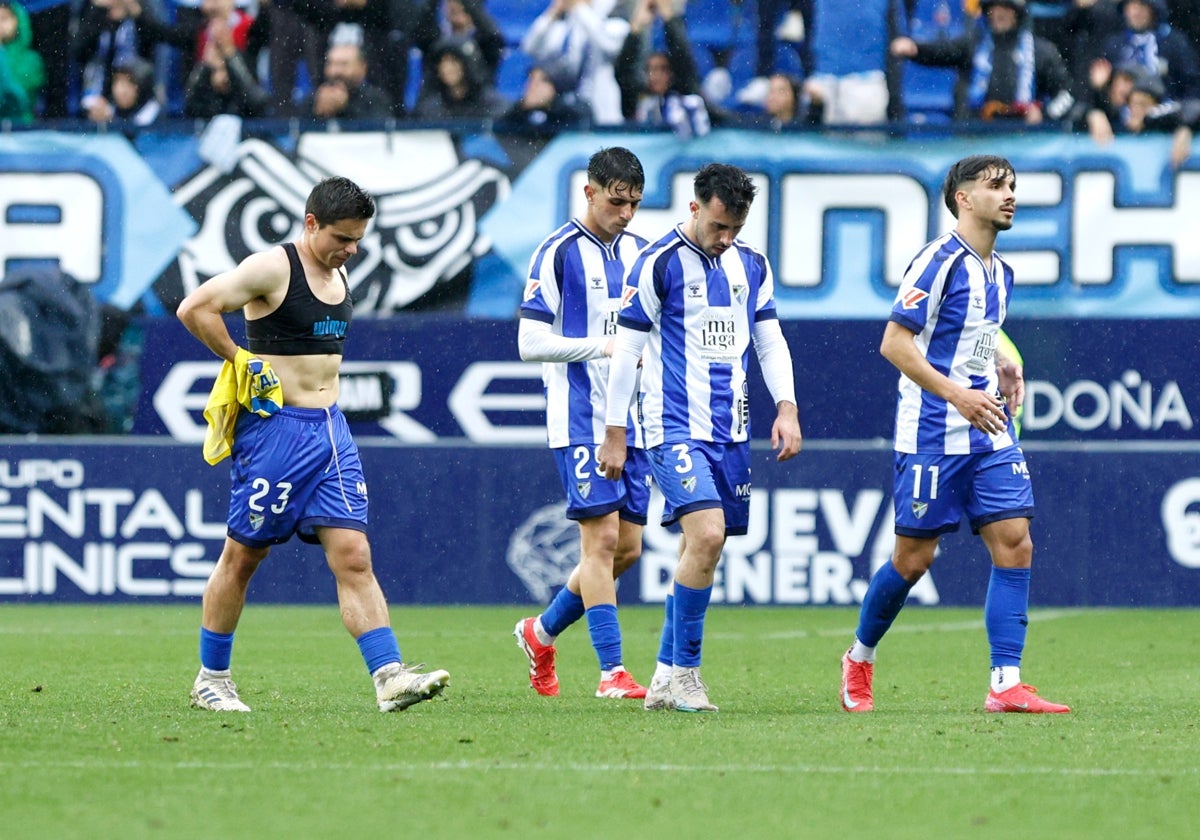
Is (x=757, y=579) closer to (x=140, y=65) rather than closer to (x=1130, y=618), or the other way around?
(x=1130, y=618)

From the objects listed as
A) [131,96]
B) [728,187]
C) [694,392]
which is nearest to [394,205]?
[131,96]

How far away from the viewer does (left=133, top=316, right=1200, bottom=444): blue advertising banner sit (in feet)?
48.8

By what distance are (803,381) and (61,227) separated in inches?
238

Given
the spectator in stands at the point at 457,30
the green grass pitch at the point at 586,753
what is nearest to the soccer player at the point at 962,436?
the green grass pitch at the point at 586,753

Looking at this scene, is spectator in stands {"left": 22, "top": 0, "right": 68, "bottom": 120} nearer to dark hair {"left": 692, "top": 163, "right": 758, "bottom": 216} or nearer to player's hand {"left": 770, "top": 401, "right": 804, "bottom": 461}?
dark hair {"left": 692, "top": 163, "right": 758, "bottom": 216}

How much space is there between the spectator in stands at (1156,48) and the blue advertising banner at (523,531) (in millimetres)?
3657

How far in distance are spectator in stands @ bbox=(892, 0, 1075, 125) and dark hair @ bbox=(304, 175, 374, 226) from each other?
934 centimetres

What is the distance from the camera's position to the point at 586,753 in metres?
6.10

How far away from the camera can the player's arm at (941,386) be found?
739 centimetres

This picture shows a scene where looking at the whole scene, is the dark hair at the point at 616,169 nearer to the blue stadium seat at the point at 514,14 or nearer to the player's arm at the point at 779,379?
the player's arm at the point at 779,379

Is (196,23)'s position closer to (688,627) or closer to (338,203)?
(338,203)

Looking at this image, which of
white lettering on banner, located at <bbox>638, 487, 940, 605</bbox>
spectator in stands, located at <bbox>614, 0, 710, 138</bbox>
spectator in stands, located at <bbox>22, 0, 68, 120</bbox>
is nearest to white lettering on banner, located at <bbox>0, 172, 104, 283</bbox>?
spectator in stands, located at <bbox>22, 0, 68, 120</bbox>

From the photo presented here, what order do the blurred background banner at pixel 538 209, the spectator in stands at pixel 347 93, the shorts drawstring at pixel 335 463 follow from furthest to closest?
the spectator in stands at pixel 347 93 → the blurred background banner at pixel 538 209 → the shorts drawstring at pixel 335 463

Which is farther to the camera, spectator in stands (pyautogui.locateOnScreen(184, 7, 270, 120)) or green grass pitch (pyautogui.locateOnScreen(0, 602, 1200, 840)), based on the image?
spectator in stands (pyautogui.locateOnScreen(184, 7, 270, 120))
